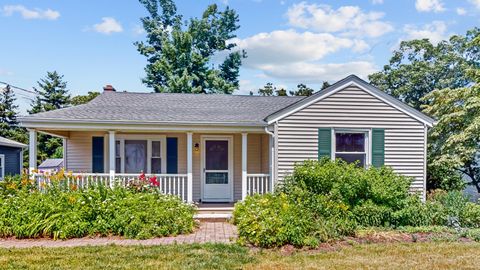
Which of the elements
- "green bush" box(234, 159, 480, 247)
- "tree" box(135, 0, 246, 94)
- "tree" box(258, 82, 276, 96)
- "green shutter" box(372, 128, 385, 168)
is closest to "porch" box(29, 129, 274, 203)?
"green bush" box(234, 159, 480, 247)

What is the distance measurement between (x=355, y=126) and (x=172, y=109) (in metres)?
5.63

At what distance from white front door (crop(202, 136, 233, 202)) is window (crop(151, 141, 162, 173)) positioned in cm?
137

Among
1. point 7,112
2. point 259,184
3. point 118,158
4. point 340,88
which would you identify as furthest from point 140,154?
point 7,112

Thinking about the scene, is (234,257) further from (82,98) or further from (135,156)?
(82,98)

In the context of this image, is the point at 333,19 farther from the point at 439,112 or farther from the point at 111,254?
the point at 111,254

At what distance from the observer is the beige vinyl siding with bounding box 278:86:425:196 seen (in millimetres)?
10039

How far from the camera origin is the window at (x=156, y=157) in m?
11.8

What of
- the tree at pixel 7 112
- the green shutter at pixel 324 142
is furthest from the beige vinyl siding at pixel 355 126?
the tree at pixel 7 112

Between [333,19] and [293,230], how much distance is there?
491 inches

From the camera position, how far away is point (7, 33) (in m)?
16.3

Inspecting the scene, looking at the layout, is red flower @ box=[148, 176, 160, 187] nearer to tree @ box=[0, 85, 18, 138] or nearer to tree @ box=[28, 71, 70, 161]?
tree @ box=[0, 85, 18, 138]

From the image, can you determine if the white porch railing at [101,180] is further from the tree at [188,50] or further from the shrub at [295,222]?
the tree at [188,50]

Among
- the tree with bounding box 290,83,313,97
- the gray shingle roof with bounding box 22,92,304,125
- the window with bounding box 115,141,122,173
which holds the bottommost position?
the window with bounding box 115,141,122,173

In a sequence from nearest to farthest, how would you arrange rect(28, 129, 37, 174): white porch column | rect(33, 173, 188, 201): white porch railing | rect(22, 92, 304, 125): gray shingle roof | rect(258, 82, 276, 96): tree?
rect(33, 173, 188, 201): white porch railing
rect(28, 129, 37, 174): white porch column
rect(22, 92, 304, 125): gray shingle roof
rect(258, 82, 276, 96): tree
